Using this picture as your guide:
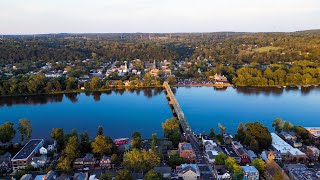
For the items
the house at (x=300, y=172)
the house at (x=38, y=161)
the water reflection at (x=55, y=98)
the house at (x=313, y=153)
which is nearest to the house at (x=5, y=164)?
the house at (x=38, y=161)

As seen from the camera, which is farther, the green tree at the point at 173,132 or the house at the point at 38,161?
the green tree at the point at 173,132

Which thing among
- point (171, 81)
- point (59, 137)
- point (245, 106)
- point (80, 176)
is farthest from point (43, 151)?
point (171, 81)

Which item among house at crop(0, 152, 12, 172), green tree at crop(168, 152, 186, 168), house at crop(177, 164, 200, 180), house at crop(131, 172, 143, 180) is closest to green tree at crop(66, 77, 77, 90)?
house at crop(0, 152, 12, 172)

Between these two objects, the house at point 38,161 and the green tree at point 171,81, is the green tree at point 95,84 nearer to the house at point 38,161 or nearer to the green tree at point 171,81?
the green tree at point 171,81

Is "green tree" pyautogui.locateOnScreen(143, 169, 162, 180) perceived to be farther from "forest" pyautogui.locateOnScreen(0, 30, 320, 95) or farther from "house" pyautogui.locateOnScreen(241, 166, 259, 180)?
"forest" pyautogui.locateOnScreen(0, 30, 320, 95)

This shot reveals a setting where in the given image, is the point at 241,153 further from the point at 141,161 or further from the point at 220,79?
the point at 220,79

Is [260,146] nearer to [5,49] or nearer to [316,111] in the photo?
[316,111]
